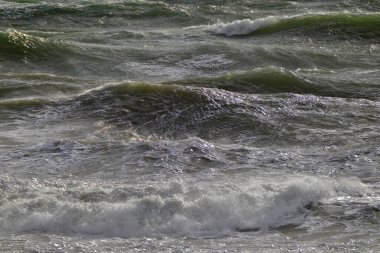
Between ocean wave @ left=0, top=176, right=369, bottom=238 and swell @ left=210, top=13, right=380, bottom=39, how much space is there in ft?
35.9

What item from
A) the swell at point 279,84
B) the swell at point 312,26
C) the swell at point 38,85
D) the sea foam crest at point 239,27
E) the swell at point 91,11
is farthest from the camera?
the swell at point 91,11

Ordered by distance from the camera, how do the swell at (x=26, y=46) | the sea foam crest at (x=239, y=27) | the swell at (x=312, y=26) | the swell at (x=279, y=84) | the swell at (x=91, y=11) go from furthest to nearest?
the swell at (x=91, y=11)
the sea foam crest at (x=239, y=27)
the swell at (x=312, y=26)
the swell at (x=26, y=46)
the swell at (x=279, y=84)

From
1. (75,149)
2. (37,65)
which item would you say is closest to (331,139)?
(75,149)

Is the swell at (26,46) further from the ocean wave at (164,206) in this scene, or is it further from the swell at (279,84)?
the ocean wave at (164,206)

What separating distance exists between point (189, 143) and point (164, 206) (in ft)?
6.60

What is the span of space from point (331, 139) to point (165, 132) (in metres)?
1.74

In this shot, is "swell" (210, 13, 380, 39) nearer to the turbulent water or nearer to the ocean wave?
the turbulent water

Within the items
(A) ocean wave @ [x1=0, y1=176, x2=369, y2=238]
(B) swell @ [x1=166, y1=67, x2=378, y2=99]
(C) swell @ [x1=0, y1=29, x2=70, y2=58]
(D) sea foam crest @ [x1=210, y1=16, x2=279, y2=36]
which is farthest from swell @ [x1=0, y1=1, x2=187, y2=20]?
(A) ocean wave @ [x1=0, y1=176, x2=369, y2=238]

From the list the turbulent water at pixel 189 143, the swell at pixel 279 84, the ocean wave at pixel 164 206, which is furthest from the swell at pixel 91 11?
the ocean wave at pixel 164 206

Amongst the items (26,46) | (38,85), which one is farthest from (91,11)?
(38,85)

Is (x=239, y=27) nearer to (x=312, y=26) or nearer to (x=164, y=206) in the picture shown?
(x=312, y=26)

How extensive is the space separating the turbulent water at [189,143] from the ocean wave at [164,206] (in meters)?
0.01

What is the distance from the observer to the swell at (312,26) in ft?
56.6

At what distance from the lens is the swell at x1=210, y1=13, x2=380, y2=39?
17.2m
